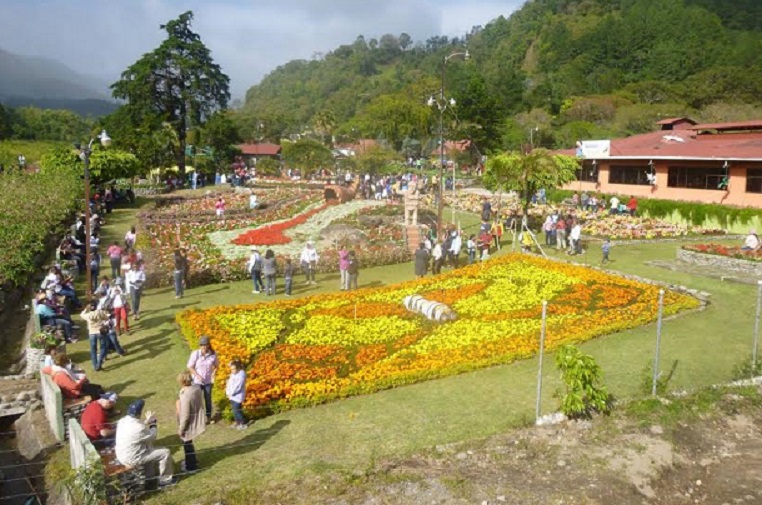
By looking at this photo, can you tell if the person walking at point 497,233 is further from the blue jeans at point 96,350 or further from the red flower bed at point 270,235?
the blue jeans at point 96,350

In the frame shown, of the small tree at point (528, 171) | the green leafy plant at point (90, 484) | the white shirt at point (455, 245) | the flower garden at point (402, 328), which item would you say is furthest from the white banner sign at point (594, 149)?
the green leafy plant at point (90, 484)

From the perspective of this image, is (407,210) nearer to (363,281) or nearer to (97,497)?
(363,281)

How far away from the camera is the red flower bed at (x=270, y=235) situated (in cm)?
2680

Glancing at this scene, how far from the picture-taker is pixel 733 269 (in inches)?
773

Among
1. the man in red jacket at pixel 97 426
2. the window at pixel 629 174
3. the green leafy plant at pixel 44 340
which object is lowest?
the man in red jacket at pixel 97 426

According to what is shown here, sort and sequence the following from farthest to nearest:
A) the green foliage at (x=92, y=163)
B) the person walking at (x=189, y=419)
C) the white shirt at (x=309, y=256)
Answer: the green foliage at (x=92, y=163)
the white shirt at (x=309, y=256)
the person walking at (x=189, y=419)

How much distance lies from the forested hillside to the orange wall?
54.4ft

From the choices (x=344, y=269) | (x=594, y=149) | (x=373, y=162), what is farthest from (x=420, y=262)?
(x=373, y=162)

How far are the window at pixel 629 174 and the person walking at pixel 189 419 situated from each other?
34870 mm

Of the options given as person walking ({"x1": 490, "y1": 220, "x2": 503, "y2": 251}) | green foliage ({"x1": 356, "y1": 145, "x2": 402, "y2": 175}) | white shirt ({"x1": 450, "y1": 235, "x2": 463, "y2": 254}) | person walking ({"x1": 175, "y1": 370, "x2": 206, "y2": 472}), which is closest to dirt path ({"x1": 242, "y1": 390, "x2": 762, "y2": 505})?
person walking ({"x1": 175, "y1": 370, "x2": 206, "y2": 472})

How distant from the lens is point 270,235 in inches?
1104

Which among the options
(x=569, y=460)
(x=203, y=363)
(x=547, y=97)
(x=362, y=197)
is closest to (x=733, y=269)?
(x=569, y=460)

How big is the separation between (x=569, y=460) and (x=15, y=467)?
8239 millimetres

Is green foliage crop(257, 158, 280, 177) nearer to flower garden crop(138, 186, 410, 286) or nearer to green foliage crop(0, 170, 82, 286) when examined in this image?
flower garden crop(138, 186, 410, 286)
